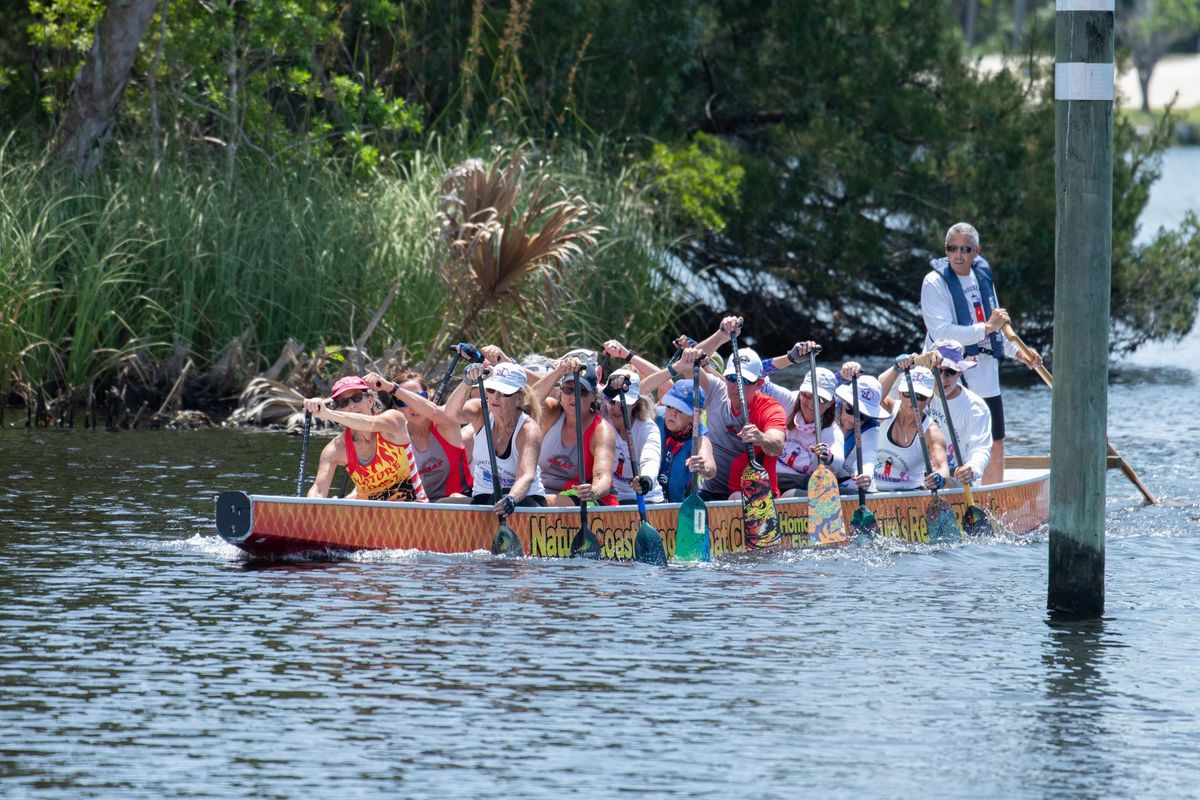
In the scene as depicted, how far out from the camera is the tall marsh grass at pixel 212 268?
61.6 feet

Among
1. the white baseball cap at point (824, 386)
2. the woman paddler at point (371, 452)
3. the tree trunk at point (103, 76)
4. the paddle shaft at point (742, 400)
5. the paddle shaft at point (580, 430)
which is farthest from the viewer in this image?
the tree trunk at point (103, 76)

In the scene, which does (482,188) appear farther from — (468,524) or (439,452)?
(468,524)

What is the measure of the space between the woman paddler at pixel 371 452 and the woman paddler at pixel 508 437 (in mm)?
414

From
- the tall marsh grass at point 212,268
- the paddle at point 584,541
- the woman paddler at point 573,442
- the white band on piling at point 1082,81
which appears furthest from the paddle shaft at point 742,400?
the tall marsh grass at point 212,268

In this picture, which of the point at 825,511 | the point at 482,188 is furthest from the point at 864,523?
the point at 482,188

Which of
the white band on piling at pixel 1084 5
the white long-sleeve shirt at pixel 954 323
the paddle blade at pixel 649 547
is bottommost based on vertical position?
the paddle blade at pixel 649 547

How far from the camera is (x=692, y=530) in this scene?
1293cm

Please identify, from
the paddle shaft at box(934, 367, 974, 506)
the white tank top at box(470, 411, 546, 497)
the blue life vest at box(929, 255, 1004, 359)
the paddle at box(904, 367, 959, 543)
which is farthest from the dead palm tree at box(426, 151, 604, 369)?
the white tank top at box(470, 411, 546, 497)

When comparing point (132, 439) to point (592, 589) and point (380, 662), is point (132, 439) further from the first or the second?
point (380, 662)

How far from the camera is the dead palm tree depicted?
19.0m

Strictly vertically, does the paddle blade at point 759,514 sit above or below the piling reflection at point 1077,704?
above

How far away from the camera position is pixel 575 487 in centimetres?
1292

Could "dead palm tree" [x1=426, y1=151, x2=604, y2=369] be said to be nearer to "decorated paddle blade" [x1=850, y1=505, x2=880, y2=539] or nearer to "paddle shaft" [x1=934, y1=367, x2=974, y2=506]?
"paddle shaft" [x1=934, y1=367, x2=974, y2=506]

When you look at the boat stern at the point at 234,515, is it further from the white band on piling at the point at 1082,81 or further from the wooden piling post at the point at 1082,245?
the white band on piling at the point at 1082,81
